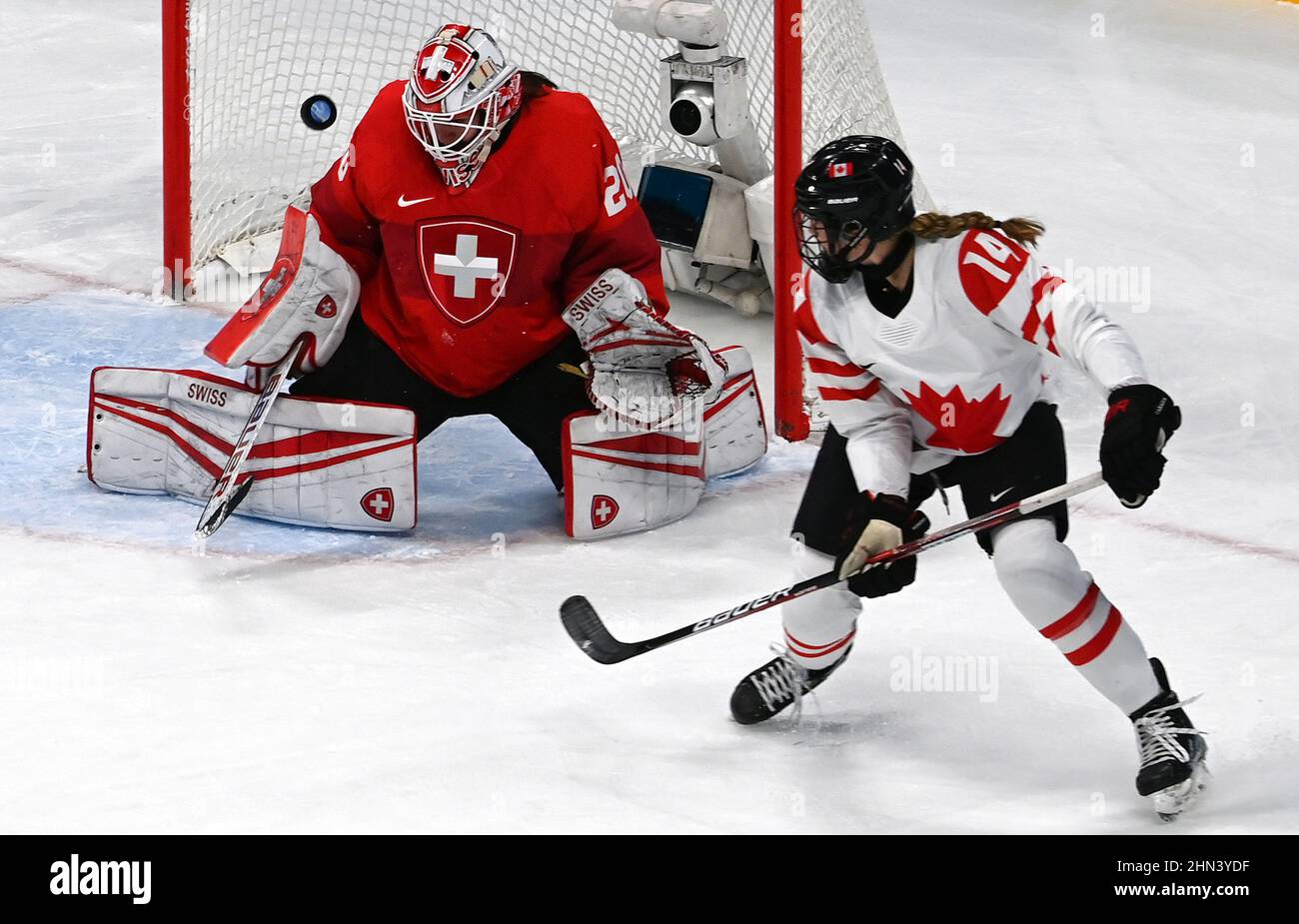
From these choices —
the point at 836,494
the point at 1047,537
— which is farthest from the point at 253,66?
the point at 1047,537

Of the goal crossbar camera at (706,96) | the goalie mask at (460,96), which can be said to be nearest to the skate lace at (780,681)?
the goalie mask at (460,96)

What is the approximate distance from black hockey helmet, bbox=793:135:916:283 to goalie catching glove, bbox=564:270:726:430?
101 cm

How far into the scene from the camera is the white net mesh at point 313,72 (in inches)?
191

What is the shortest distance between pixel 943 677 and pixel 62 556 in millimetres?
1553

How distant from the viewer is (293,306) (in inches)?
143

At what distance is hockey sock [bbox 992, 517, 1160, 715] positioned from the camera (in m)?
2.55

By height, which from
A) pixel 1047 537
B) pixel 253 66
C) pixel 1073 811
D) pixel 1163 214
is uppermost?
pixel 253 66

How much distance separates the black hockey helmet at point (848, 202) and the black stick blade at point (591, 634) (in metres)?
0.68

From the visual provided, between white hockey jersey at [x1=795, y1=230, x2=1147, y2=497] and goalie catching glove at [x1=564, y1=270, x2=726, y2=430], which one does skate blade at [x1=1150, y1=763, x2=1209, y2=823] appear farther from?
goalie catching glove at [x1=564, y1=270, x2=726, y2=430]

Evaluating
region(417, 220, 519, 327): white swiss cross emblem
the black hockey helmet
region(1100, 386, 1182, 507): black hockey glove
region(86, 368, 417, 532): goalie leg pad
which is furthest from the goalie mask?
region(1100, 386, 1182, 507): black hockey glove

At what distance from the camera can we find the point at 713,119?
4.33m

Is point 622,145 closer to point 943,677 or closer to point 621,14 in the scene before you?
point 621,14

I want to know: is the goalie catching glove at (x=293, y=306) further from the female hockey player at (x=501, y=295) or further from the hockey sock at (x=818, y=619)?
the hockey sock at (x=818, y=619)

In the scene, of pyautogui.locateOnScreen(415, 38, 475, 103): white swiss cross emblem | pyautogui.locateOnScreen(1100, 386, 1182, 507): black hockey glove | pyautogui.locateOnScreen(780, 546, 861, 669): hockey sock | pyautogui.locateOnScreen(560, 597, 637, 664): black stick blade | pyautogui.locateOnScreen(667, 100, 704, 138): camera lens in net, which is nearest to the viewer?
pyautogui.locateOnScreen(1100, 386, 1182, 507): black hockey glove
